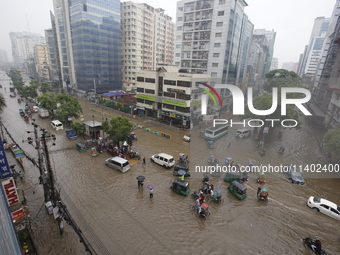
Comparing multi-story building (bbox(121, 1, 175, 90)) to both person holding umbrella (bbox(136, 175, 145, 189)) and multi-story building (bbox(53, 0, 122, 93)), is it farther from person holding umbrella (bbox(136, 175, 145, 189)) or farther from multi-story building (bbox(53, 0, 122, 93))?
person holding umbrella (bbox(136, 175, 145, 189))

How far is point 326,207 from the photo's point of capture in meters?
13.8

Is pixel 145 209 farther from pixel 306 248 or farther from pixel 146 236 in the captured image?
pixel 306 248

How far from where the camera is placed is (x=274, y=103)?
1827 centimetres

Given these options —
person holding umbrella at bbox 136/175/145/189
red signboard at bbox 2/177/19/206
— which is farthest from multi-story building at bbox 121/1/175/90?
red signboard at bbox 2/177/19/206

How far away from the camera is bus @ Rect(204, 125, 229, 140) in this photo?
24.5 m

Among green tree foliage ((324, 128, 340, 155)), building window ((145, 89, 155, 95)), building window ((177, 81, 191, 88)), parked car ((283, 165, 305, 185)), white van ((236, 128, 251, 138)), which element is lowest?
parked car ((283, 165, 305, 185))

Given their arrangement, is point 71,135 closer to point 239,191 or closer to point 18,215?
point 18,215

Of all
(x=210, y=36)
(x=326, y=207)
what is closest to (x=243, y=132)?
(x=326, y=207)

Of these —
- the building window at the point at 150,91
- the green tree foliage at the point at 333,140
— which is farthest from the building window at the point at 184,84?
the green tree foliage at the point at 333,140

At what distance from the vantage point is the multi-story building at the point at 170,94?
33.6 m

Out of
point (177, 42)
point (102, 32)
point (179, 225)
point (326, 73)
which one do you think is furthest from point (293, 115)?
point (102, 32)

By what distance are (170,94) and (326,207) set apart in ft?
93.6

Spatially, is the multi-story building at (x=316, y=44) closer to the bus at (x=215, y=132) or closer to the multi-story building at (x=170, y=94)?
the multi-story building at (x=170, y=94)

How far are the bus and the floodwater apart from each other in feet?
15.1
